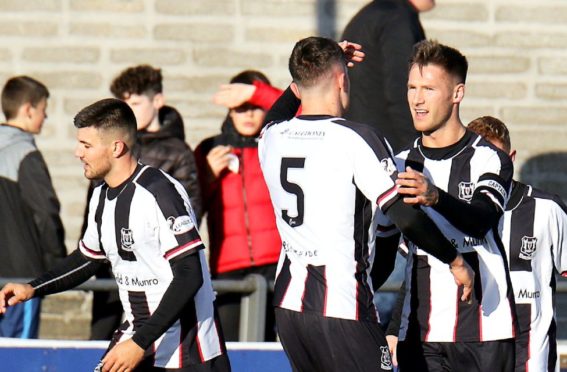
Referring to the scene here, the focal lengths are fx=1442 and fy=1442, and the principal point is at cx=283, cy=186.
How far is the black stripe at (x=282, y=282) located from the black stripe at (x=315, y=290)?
10 centimetres

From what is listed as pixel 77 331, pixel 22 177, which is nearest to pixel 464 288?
pixel 22 177

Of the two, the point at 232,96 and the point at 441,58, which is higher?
the point at 441,58

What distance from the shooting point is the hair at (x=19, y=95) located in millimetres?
8203

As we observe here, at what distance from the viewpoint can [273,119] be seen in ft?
19.4

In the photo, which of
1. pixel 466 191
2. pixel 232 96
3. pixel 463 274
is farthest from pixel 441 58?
pixel 232 96

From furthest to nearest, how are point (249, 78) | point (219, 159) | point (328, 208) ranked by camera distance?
point (249, 78) → point (219, 159) → point (328, 208)

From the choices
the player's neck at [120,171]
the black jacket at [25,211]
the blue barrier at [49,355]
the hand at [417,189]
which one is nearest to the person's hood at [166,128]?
the black jacket at [25,211]

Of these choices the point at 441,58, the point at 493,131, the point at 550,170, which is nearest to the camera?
the point at 441,58

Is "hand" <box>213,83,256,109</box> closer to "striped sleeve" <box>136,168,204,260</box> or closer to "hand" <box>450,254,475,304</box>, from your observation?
"striped sleeve" <box>136,168,204,260</box>

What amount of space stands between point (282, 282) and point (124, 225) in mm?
722

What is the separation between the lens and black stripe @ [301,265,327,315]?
541cm

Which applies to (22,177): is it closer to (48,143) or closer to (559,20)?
(48,143)

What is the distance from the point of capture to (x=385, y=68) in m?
7.68

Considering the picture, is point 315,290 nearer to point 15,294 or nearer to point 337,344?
point 337,344
